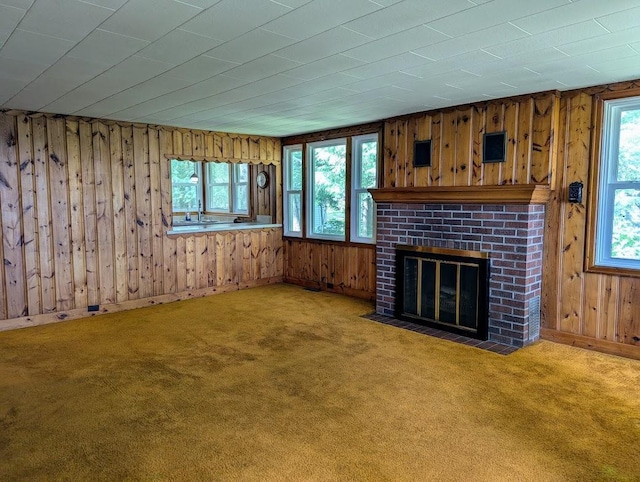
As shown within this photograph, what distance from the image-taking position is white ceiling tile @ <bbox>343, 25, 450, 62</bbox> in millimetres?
2555

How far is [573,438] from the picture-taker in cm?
257

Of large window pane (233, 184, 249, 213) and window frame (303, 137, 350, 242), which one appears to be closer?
window frame (303, 137, 350, 242)

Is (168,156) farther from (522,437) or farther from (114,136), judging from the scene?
(522,437)

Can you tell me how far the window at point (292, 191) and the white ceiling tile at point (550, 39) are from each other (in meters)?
4.42

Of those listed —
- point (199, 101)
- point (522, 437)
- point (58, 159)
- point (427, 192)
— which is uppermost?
point (199, 101)

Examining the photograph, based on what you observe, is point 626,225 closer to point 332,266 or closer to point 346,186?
point 346,186

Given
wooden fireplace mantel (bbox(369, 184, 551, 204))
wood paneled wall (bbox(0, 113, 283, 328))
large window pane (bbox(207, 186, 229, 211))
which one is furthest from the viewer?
large window pane (bbox(207, 186, 229, 211))

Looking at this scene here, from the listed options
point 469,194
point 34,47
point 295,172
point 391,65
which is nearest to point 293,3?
point 391,65

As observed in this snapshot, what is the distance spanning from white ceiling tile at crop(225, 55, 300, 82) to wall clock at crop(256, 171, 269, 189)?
3.98m

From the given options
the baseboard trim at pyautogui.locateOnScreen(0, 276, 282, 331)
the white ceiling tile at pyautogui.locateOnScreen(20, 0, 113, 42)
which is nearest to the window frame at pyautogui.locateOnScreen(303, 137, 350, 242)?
the baseboard trim at pyautogui.locateOnScreen(0, 276, 282, 331)

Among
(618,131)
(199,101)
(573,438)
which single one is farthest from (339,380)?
(618,131)

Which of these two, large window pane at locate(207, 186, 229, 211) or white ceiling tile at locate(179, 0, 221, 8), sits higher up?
white ceiling tile at locate(179, 0, 221, 8)

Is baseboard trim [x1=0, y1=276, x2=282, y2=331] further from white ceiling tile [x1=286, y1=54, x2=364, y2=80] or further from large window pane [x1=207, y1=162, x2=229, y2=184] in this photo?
white ceiling tile [x1=286, y1=54, x2=364, y2=80]

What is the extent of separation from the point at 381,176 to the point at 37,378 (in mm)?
4106
